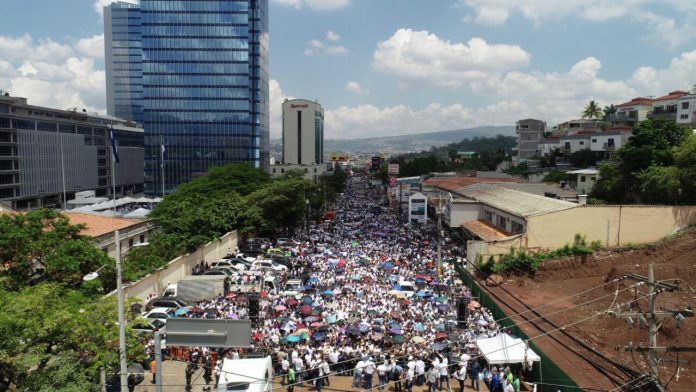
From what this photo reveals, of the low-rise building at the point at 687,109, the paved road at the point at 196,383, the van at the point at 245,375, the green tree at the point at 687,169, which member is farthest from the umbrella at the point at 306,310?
the low-rise building at the point at 687,109

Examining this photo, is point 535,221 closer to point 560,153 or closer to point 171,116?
point 560,153

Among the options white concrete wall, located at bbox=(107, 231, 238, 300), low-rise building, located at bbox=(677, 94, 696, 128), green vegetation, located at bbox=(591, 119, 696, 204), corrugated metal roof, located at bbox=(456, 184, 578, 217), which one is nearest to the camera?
white concrete wall, located at bbox=(107, 231, 238, 300)

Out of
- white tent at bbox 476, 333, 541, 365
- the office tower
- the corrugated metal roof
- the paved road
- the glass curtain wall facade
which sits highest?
the glass curtain wall facade

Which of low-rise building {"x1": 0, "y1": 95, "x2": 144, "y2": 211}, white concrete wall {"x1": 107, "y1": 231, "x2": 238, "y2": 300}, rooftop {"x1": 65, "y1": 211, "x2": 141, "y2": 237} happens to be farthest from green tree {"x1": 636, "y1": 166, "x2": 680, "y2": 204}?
low-rise building {"x1": 0, "y1": 95, "x2": 144, "y2": 211}

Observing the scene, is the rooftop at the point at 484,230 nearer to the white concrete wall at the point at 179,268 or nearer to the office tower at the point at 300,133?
the white concrete wall at the point at 179,268

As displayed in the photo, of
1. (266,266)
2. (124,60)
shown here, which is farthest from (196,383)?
(124,60)

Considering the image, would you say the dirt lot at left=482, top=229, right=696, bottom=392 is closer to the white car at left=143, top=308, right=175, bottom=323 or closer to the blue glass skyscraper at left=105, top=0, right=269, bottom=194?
the white car at left=143, top=308, right=175, bottom=323
